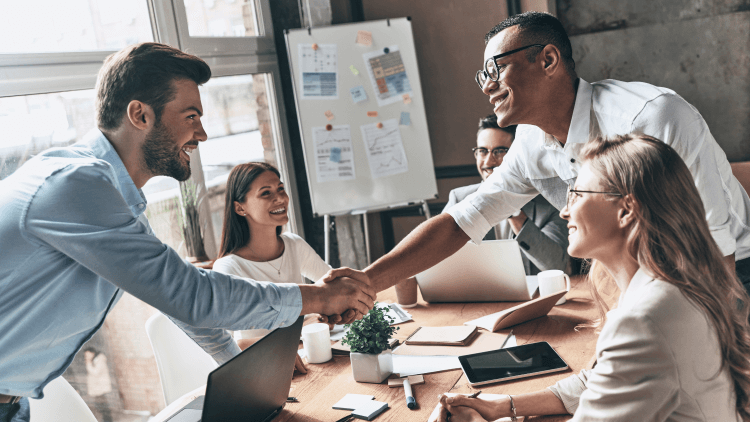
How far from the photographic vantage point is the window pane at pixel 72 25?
2.39 metres

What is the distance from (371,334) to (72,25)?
2074 mm

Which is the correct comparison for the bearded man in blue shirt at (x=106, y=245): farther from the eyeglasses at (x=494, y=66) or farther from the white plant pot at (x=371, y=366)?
the eyeglasses at (x=494, y=66)

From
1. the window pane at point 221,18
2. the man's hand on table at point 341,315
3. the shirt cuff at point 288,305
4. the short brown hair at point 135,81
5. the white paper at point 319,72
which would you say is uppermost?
the window pane at point 221,18

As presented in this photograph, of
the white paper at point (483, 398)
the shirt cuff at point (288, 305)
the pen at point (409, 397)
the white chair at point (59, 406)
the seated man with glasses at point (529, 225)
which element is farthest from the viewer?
the seated man with glasses at point (529, 225)

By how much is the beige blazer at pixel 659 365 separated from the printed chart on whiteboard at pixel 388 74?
296cm

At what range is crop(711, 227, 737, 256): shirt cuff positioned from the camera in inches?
58.1

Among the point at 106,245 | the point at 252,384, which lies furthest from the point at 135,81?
the point at 252,384

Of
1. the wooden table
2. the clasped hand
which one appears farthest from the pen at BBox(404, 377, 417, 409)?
the clasped hand

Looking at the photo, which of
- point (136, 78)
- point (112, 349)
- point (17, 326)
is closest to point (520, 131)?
point (136, 78)

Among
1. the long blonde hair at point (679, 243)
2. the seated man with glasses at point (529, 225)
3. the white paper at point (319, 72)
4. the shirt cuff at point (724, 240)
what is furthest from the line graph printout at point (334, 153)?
the long blonde hair at point (679, 243)

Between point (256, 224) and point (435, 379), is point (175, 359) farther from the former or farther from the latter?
point (435, 379)

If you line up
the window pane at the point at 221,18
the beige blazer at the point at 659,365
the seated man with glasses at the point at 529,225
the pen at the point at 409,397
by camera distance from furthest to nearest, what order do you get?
the window pane at the point at 221,18, the seated man with glasses at the point at 529,225, the pen at the point at 409,397, the beige blazer at the point at 659,365

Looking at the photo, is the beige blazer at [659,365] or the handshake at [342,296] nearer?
the beige blazer at [659,365]

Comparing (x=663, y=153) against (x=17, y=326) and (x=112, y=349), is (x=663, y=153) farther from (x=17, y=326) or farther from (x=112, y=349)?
(x=112, y=349)
